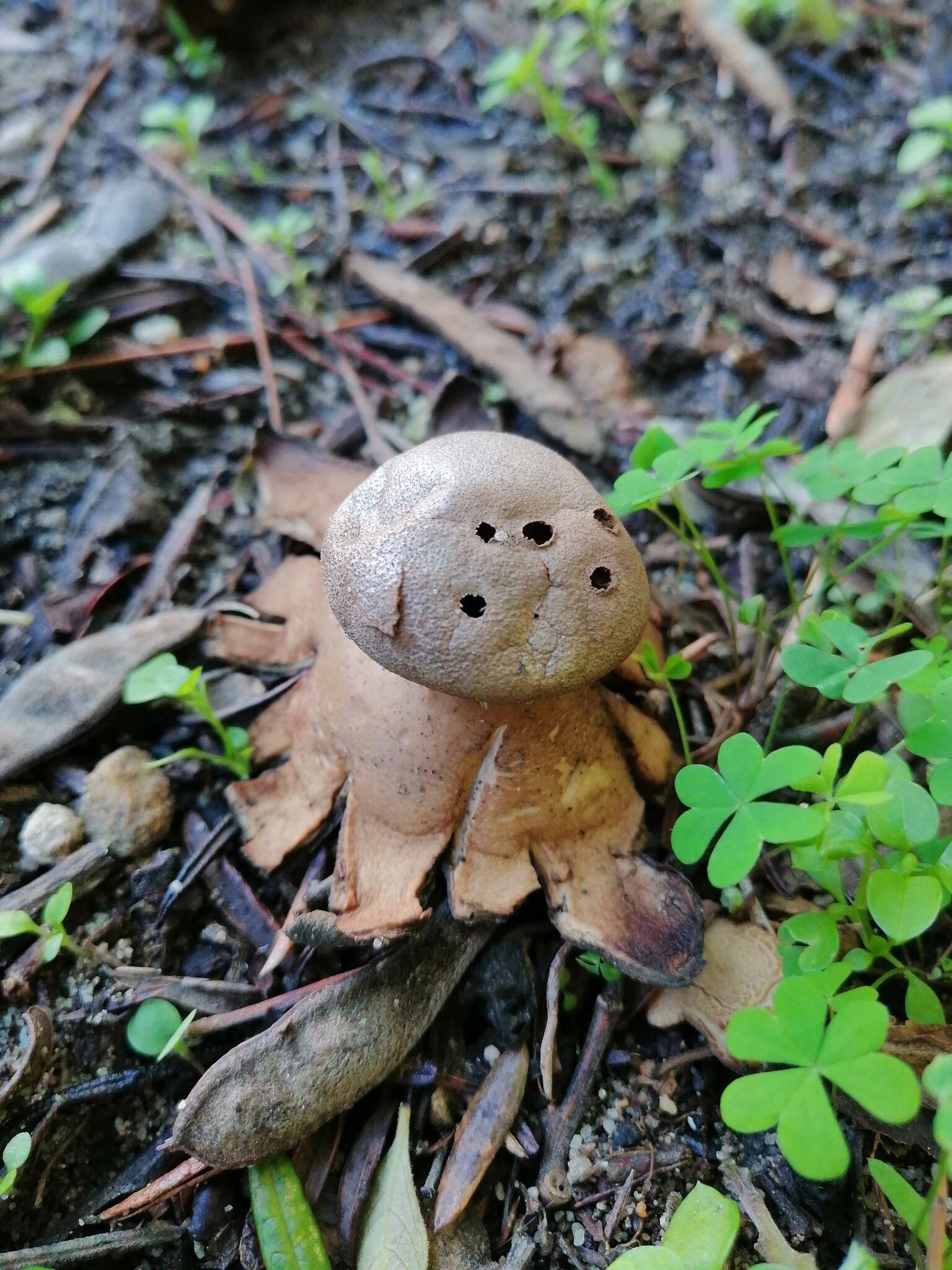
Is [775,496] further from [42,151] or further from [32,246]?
[42,151]

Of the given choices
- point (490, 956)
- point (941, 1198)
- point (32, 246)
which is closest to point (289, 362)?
point (32, 246)

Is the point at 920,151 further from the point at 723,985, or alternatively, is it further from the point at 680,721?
the point at 723,985

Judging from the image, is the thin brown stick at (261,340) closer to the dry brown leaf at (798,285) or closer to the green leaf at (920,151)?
the dry brown leaf at (798,285)

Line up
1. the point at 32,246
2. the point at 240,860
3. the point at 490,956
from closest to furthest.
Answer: the point at 490,956
the point at 240,860
the point at 32,246

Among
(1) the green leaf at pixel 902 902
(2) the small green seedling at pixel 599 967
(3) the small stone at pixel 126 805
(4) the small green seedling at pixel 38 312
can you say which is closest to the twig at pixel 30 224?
(4) the small green seedling at pixel 38 312

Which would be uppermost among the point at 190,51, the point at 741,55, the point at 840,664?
the point at 190,51

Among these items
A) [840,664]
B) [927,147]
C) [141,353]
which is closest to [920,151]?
[927,147]
